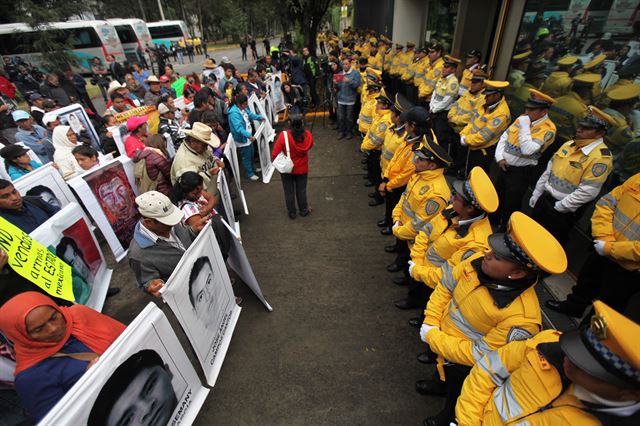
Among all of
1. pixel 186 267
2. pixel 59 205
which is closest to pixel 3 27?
pixel 59 205

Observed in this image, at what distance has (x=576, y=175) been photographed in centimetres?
341

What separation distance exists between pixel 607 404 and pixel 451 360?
1.03m

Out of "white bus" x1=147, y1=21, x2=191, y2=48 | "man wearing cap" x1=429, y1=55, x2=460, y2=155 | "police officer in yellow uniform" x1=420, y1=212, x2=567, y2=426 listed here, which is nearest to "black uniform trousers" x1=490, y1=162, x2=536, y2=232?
"man wearing cap" x1=429, y1=55, x2=460, y2=155

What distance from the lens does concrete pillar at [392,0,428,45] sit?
13938 mm

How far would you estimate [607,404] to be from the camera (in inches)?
50.8

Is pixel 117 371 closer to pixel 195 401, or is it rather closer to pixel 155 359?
pixel 155 359

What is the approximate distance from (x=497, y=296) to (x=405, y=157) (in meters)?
2.68

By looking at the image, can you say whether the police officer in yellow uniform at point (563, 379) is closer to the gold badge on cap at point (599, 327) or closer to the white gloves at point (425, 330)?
the gold badge on cap at point (599, 327)

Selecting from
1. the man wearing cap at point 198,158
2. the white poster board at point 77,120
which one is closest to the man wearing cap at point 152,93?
the white poster board at point 77,120

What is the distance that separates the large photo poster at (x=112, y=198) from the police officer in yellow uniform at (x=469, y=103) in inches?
234

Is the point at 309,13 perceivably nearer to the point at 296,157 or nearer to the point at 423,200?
the point at 296,157

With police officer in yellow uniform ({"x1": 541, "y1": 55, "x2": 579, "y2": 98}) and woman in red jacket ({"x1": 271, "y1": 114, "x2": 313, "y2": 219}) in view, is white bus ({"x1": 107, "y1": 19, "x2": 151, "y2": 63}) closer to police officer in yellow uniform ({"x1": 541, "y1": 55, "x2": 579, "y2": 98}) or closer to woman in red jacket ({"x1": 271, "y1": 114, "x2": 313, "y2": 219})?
woman in red jacket ({"x1": 271, "y1": 114, "x2": 313, "y2": 219})

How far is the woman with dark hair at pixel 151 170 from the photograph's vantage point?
4.43m

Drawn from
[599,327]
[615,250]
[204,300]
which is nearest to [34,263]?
[204,300]
